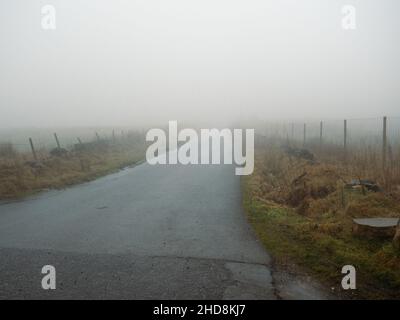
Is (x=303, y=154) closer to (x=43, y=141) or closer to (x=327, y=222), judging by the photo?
(x=327, y=222)

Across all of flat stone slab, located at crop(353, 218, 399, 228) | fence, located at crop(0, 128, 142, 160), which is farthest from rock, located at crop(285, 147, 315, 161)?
fence, located at crop(0, 128, 142, 160)

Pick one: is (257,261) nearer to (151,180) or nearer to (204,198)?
(204,198)

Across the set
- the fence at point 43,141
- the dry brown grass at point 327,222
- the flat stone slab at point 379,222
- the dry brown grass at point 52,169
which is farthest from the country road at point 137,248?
the fence at point 43,141

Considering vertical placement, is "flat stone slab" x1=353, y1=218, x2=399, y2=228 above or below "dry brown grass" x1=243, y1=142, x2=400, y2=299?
above

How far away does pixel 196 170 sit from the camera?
17250mm

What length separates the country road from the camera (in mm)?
5141

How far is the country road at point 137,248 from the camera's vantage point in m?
5.14

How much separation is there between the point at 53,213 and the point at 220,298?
20.9 ft

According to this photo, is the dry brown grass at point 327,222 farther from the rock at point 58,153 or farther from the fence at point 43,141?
the fence at point 43,141

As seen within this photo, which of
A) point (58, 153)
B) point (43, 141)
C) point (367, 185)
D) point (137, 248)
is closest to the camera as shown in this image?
point (137, 248)

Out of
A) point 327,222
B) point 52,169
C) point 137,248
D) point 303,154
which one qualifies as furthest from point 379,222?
point 52,169

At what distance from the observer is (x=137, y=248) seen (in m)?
6.84

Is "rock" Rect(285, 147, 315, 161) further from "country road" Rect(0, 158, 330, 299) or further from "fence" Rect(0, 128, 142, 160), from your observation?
"fence" Rect(0, 128, 142, 160)
